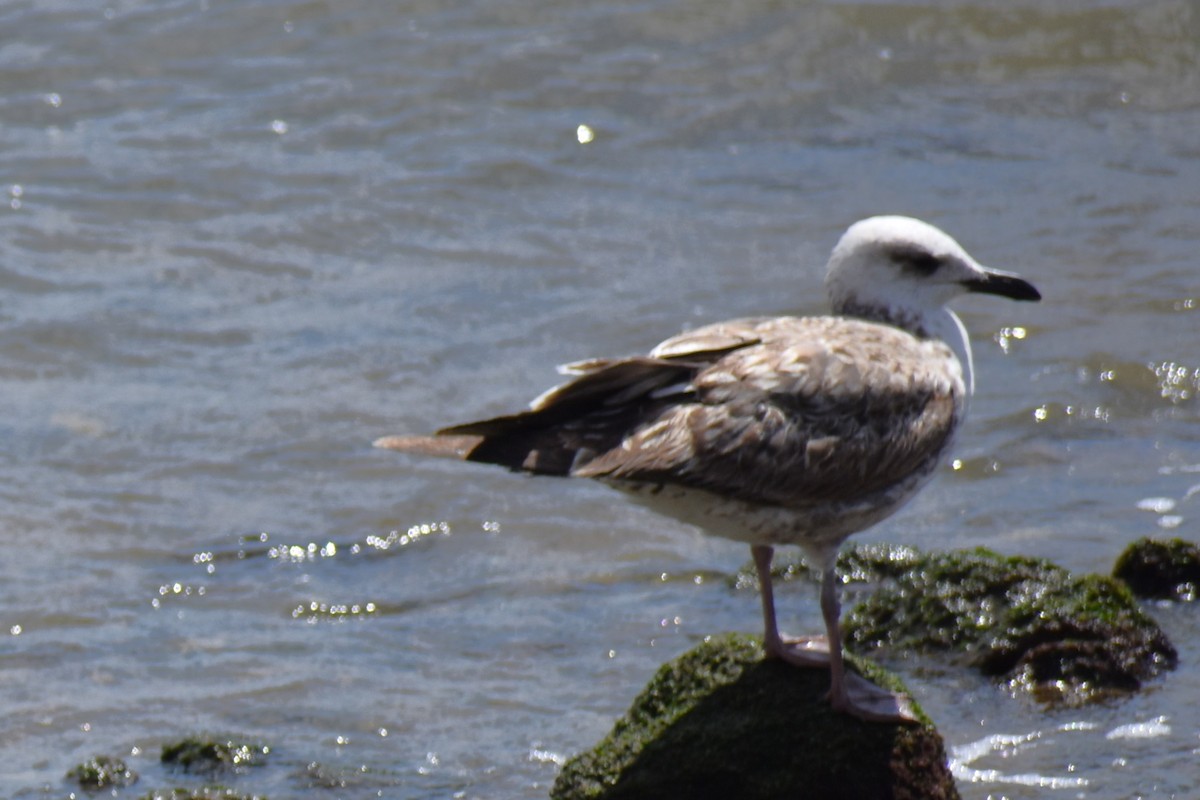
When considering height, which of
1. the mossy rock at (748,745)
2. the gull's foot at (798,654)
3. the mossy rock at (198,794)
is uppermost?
the gull's foot at (798,654)

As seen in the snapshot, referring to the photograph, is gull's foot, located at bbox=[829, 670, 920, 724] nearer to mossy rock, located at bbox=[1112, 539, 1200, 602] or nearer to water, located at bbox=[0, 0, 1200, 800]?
water, located at bbox=[0, 0, 1200, 800]

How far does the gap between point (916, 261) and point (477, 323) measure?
4.71 meters

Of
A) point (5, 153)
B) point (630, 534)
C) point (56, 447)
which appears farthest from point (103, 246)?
point (630, 534)

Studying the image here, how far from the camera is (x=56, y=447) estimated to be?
8.76 m

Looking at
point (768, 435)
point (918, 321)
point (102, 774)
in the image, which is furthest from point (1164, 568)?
point (102, 774)

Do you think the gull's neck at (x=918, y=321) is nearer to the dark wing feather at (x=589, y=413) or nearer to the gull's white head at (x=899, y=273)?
the gull's white head at (x=899, y=273)

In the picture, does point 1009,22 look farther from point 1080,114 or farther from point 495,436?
point 495,436

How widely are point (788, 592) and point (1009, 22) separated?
27.0 feet

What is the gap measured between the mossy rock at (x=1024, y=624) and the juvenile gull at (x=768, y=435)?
1.01 m

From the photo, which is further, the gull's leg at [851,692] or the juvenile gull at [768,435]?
the gull's leg at [851,692]

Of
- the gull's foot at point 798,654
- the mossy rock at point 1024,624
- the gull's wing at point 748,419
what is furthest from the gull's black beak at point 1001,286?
the gull's foot at point 798,654

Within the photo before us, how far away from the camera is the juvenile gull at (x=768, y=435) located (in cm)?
477

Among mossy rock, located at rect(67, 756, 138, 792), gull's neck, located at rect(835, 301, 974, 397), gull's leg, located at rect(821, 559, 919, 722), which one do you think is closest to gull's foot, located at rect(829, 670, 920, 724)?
gull's leg, located at rect(821, 559, 919, 722)

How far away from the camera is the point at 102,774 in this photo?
5.65 metres
